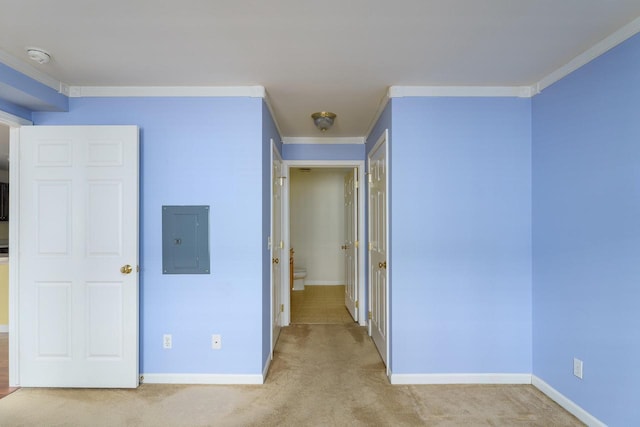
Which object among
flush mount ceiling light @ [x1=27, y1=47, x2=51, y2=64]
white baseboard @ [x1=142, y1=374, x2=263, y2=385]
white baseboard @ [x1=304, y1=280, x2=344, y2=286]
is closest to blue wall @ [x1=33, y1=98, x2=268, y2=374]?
white baseboard @ [x1=142, y1=374, x2=263, y2=385]

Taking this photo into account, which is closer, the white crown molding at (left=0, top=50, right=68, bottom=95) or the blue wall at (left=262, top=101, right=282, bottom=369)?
the white crown molding at (left=0, top=50, right=68, bottom=95)

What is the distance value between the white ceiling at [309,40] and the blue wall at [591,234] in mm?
309

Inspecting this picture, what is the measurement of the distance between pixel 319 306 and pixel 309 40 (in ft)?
12.7

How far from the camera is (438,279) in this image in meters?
2.60

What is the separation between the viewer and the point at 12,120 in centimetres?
242

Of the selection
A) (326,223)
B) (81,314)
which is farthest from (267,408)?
(326,223)

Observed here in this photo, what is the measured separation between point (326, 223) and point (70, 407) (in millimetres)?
4871

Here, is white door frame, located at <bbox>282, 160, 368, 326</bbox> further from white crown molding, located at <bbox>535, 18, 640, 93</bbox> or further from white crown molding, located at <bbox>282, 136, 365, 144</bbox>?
white crown molding, located at <bbox>535, 18, 640, 93</bbox>

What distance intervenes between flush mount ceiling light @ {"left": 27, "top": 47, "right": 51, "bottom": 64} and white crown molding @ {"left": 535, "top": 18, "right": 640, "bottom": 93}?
3392 mm

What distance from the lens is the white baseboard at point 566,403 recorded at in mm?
2031

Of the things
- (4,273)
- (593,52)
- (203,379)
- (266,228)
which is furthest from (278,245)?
(4,273)

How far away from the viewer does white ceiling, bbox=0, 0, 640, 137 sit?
64.8 inches

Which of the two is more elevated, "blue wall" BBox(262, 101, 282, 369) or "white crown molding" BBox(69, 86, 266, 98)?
"white crown molding" BBox(69, 86, 266, 98)

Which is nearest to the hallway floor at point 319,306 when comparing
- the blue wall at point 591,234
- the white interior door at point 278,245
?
the white interior door at point 278,245
